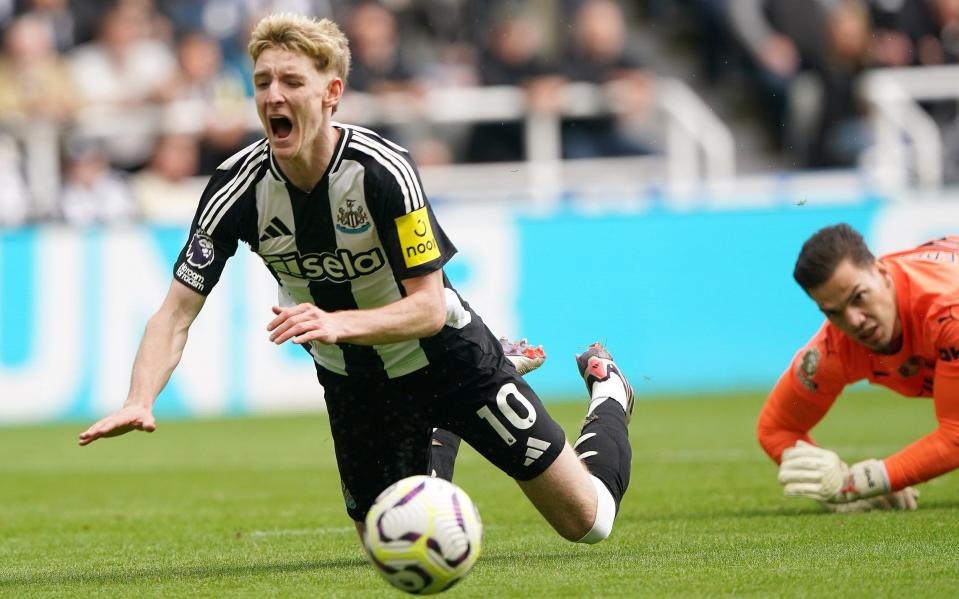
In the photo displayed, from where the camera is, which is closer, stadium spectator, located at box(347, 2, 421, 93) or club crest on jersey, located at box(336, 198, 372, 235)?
club crest on jersey, located at box(336, 198, 372, 235)

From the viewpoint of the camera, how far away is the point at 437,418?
6.45 m

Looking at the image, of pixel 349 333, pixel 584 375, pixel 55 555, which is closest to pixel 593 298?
pixel 584 375

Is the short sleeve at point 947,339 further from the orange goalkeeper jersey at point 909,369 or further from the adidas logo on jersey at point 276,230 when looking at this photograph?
the adidas logo on jersey at point 276,230

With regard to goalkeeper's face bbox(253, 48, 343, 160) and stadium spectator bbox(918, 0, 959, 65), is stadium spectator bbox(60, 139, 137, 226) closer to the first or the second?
stadium spectator bbox(918, 0, 959, 65)

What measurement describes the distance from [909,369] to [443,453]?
2.25 meters

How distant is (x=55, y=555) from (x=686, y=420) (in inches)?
277

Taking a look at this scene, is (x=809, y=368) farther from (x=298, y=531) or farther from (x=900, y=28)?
(x=900, y=28)

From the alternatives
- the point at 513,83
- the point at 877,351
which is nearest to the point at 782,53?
the point at 513,83

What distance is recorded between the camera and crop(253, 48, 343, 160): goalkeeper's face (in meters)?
5.74

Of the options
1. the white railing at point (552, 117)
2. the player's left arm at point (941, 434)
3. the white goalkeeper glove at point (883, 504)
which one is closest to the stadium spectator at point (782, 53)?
the white railing at point (552, 117)

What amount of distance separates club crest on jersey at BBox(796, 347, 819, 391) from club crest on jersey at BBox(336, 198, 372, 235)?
8.83 feet

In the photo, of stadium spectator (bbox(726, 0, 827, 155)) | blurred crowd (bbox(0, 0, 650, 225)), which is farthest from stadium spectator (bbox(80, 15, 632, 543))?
stadium spectator (bbox(726, 0, 827, 155))

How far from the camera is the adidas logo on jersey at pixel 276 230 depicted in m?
6.04

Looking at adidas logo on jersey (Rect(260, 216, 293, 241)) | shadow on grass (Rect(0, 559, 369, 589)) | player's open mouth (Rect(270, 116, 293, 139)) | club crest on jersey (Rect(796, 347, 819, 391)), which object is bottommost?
shadow on grass (Rect(0, 559, 369, 589))
